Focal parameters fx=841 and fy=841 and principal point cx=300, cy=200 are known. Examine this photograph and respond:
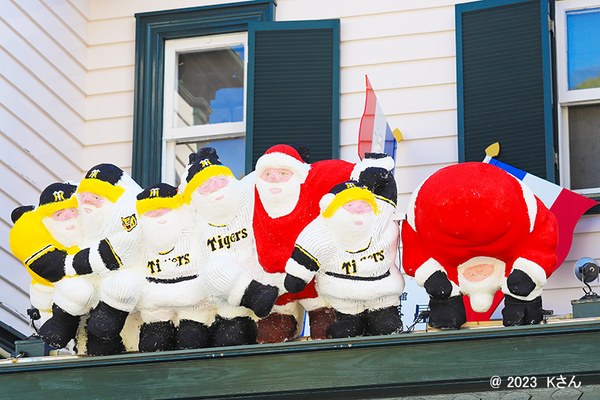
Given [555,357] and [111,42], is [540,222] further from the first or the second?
[111,42]

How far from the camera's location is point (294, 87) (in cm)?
511

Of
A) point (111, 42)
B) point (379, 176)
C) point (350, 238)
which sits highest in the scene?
point (111, 42)

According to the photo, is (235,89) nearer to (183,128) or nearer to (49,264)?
(183,128)

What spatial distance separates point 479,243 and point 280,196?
764 mm

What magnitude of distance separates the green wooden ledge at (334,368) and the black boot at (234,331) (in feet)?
0.63

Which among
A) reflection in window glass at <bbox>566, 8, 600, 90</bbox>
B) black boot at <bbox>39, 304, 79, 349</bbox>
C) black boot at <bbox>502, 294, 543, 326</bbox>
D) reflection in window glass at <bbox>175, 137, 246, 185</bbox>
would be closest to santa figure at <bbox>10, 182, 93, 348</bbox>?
black boot at <bbox>39, 304, 79, 349</bbox>

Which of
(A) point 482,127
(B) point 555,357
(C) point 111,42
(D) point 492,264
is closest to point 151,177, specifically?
(C) point 111,42

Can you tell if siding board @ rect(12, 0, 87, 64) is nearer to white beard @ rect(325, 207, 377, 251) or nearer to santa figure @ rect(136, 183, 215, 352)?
santa figure @ rect(136, 183, 215, 352)

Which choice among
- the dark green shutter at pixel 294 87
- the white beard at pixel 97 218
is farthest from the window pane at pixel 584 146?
the white beard at pixel 97 218

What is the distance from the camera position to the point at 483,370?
2725 millimetres

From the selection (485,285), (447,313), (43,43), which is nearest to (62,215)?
(447,313)

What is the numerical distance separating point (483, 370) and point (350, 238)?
66cm

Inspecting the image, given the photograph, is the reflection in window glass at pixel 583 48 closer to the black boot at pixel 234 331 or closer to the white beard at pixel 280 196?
the white beard at pixel 280 196

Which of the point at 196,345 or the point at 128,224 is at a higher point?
the point at 128,224
